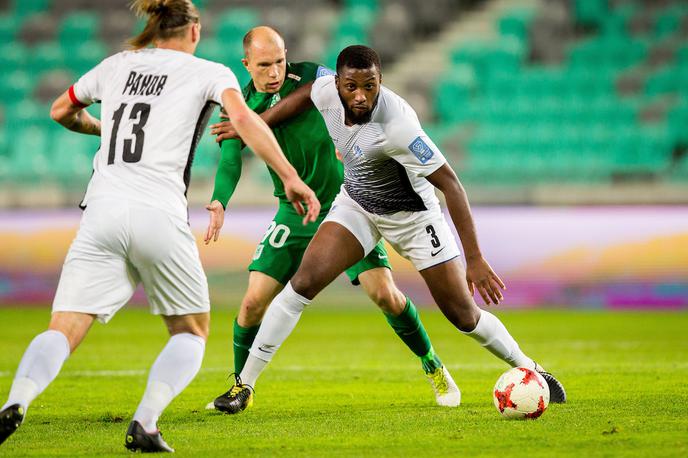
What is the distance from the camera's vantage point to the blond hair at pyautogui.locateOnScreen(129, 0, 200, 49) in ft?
16.1

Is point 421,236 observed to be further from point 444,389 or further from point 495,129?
point 495,129

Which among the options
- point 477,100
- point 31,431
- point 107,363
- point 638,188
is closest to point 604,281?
point 638,188

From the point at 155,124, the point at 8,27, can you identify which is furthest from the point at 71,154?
the point at 155,124

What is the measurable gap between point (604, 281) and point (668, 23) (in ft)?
21.7

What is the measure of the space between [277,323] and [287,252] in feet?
2.55

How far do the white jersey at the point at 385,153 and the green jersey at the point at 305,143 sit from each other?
0.60 meters

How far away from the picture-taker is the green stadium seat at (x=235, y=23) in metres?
19.6

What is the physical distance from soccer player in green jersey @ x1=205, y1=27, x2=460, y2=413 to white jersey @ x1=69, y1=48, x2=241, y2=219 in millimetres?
1694

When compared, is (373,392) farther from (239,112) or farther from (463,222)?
(239,112)

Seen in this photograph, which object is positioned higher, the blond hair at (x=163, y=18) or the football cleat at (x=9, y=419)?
the blond hair at (x=163, y=18)

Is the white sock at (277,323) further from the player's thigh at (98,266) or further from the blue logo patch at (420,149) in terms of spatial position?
the player's thigh at (98,266)

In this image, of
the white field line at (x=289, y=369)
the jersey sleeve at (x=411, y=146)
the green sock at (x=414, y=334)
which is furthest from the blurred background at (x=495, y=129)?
the jersey sleeve at (x=411, y=146)

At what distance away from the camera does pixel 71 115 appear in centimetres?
531

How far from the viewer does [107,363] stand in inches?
375
